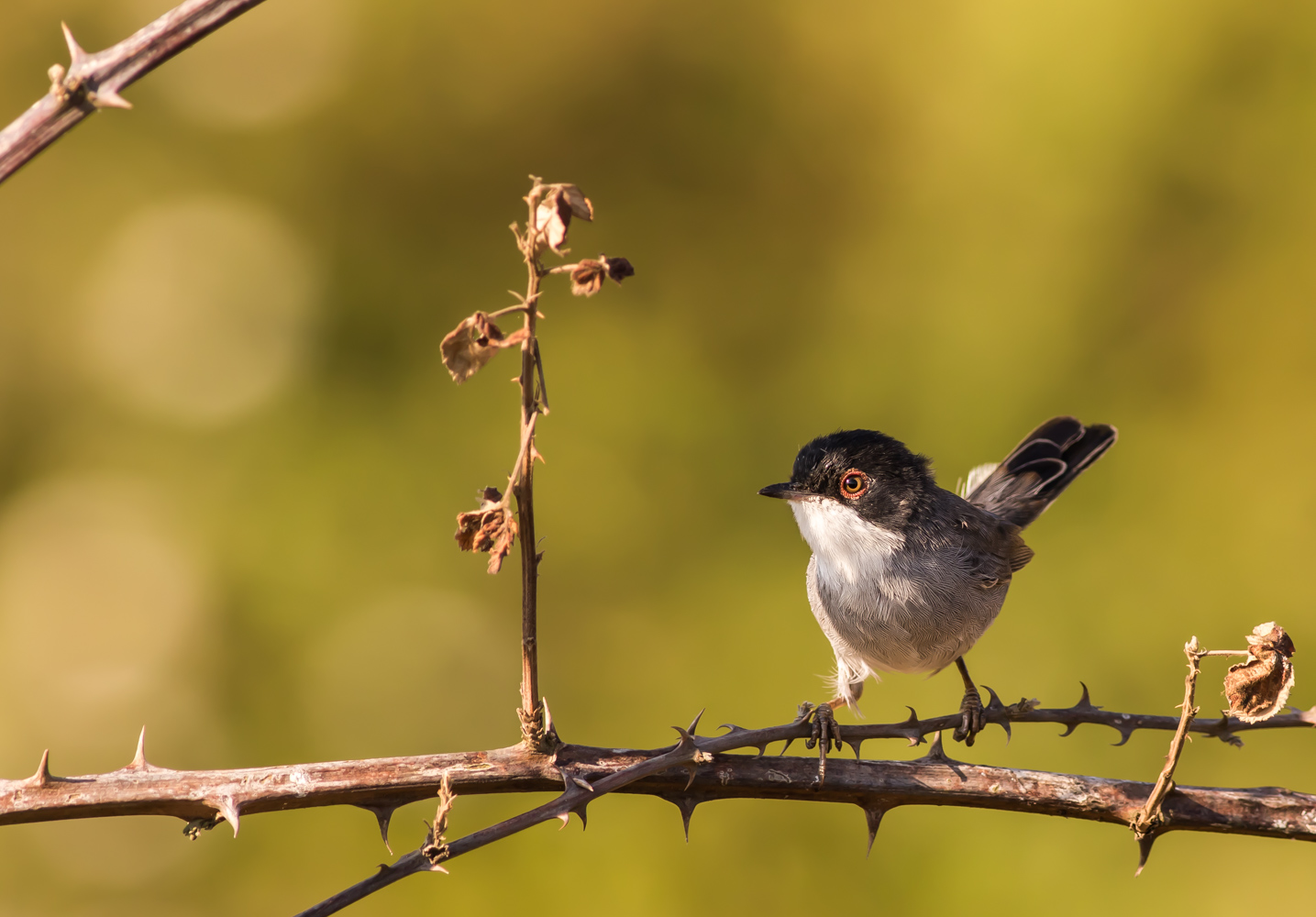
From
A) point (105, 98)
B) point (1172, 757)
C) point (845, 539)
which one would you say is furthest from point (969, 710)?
point (105, 98)

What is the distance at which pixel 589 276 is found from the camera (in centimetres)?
111

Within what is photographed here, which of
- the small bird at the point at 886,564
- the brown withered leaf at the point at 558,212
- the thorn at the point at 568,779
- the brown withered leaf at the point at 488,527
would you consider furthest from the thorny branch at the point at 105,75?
the small bird at the point at 886,564

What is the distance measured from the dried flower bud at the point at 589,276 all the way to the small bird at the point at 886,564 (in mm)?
1624

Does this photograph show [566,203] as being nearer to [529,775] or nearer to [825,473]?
[529,775]

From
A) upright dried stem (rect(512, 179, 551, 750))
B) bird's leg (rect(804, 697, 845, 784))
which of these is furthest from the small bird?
upright dried stem (rect(512, 179, 551, 750))

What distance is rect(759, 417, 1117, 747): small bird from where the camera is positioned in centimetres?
283

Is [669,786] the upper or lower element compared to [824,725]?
lower

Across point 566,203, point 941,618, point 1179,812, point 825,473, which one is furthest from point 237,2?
point 941,618

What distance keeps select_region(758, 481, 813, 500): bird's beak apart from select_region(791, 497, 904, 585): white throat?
4 centimetres

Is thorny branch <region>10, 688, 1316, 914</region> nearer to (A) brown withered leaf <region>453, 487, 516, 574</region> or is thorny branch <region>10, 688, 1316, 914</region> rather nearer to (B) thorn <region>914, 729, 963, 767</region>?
(B) thorn <region>914, 729, 963, 767</region>

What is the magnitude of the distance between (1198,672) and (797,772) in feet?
2.14

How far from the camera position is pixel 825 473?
288cm

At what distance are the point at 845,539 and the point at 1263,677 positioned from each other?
4.92 feet

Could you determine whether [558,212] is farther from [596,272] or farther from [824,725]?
[824,725]
